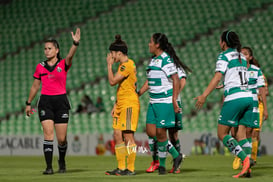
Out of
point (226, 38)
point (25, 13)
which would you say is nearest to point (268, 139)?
point (226, 38)

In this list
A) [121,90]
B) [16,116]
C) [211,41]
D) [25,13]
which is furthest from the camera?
[25,13]

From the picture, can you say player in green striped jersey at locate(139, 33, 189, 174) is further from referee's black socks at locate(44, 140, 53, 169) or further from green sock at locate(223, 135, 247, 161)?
referee's black socks at locate(44, 140, 53, 169)

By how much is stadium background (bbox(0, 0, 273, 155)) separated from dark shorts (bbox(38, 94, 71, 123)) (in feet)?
26.6

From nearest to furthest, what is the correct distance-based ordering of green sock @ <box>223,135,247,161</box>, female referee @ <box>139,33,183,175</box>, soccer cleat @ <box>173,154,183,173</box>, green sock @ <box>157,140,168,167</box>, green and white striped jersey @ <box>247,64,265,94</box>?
green sock @ <box>223,135,247,161</box>, female referee @ <box>139,33,183,175</box>, green sock @ <box>157,140,168,167</box>, soccer cleat @ <box>173,154,183,173</box>, green and white striped jersey @ <box>247,64,265,94</box>

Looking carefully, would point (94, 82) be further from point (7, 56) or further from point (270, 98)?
point (270, 98)

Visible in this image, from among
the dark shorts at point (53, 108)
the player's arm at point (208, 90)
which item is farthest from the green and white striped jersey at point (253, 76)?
the dark shorts at point (53, 108)

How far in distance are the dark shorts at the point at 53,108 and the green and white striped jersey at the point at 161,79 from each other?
1.48 meters

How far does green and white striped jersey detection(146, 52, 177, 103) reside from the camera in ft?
25.5

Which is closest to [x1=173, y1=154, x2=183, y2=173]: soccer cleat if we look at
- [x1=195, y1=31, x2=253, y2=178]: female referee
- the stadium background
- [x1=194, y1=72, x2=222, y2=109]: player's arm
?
[x1=195, y1=31, x2=253, y2=178]: female referee

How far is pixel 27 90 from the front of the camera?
66.2 ft

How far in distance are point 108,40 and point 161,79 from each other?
15.0 metres

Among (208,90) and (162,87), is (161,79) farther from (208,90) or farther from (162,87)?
(208,90)

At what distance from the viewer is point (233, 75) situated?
7285 mm

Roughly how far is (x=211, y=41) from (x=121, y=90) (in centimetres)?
1396
